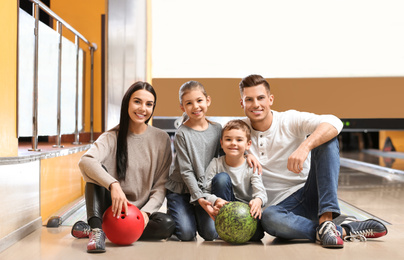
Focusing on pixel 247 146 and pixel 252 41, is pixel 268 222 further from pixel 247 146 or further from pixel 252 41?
pixel 252 41

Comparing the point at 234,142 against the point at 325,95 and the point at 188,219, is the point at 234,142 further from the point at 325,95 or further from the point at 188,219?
the point at 325,95

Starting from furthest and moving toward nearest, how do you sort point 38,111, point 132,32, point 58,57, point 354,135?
point 354,135
point 132,32
point 58,57
point 38,111

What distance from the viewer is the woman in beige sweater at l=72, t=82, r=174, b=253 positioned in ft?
6.95

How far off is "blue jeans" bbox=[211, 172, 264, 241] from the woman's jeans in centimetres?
27

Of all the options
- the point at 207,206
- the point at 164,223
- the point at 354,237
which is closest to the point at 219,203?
the point at 207,206

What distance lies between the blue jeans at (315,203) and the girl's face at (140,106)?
2.46ft

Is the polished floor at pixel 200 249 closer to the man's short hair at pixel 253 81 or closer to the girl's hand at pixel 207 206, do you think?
the girl's hand at pixel 207 206

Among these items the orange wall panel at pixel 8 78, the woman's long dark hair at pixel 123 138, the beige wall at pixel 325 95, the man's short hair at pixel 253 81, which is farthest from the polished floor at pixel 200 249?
the beige wall at pixel 325 95

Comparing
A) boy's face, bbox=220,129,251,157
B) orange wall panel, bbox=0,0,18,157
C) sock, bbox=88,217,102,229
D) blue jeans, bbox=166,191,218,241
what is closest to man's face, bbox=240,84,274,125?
boy's face, bbox=220,129,251,157

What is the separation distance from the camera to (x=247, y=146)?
224cm

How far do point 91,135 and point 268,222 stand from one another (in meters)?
2.68

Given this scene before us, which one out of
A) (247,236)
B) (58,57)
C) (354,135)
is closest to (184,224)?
(247,236)

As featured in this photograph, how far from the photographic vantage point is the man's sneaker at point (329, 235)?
6.40 ft

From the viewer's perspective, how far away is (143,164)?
7.39ft
